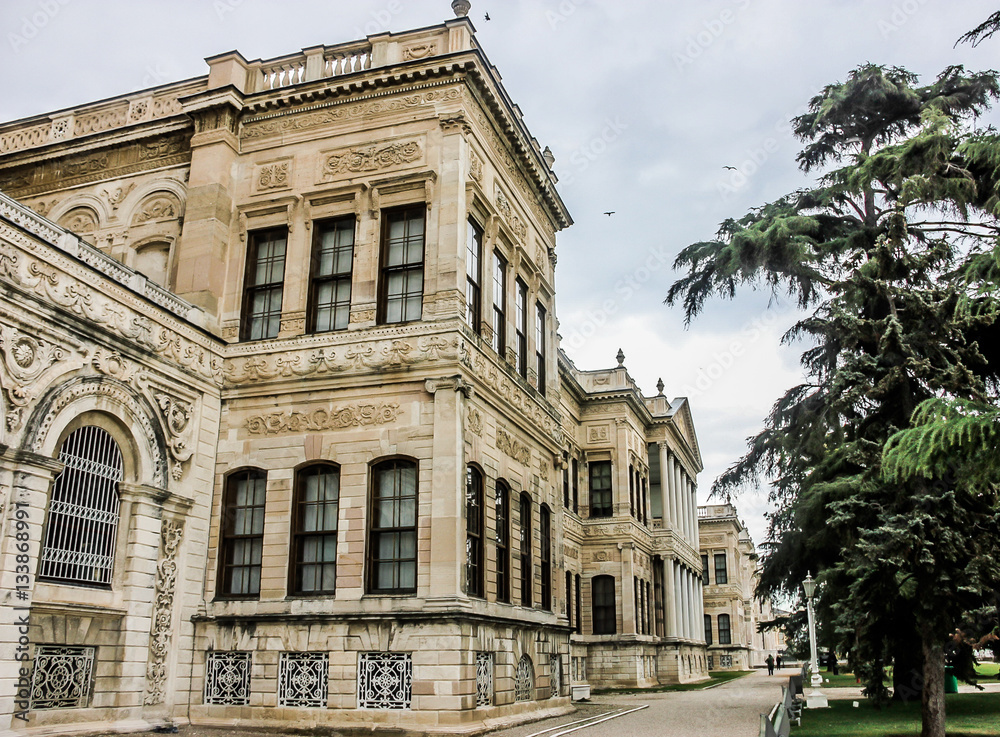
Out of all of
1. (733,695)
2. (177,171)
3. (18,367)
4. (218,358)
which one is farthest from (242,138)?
(733,695)

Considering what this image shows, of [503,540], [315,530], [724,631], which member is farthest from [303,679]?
[724,631]

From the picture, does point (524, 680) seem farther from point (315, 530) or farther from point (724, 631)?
point (724, 631)

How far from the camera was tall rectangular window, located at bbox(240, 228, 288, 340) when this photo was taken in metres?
17.3

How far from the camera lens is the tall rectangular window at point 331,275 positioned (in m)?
17.1

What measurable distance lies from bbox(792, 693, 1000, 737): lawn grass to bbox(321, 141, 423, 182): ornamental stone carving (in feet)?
42.6

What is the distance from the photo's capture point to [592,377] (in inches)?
1626

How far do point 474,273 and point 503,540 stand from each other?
547 cm

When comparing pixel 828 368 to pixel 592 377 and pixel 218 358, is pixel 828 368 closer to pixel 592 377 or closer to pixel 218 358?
pixel 218 358

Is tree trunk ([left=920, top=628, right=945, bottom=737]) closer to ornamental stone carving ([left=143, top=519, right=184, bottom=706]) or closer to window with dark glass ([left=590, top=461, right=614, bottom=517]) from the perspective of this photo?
ornamental stone carving ([left=143, top=519, right=184, bottom=706])

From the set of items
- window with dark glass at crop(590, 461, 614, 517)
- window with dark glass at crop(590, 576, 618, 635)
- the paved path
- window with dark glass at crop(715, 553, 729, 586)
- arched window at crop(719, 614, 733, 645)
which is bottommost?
the paved path

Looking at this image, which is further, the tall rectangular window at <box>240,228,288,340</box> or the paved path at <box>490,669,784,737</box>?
the tall rectangular window at <box>240,228,288,340</box>

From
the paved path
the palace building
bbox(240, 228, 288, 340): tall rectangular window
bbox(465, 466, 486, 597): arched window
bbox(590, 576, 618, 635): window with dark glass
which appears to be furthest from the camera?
bbox(590, 576, 618, 635): window with dark glass

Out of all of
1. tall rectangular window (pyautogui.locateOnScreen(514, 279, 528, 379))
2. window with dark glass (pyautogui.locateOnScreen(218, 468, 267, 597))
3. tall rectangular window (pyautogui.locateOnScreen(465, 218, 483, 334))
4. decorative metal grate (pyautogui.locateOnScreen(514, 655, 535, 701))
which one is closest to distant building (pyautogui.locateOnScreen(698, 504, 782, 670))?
tall rectangular window (pyautogui.locateOnScreen(514, 279, 528, 379))

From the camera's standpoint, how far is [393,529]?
15.2m
